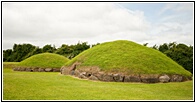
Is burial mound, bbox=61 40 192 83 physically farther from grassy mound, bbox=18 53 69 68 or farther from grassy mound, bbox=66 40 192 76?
grassy mound, bbox=18 53 69 68

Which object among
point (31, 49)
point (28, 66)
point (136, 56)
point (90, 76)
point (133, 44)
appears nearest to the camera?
point (90, 76)

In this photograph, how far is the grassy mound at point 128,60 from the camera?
19.6 m

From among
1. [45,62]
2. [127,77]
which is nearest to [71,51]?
[45,62]

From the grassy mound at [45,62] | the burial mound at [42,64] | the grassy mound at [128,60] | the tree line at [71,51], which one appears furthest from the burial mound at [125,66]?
the tree line at [71,51]

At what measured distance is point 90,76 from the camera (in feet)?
64.6

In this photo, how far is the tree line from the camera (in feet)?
124

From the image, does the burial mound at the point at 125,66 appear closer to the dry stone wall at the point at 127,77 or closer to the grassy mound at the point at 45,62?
the dry stone wall at the point at 127,77

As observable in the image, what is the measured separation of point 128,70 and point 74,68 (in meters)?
6.75

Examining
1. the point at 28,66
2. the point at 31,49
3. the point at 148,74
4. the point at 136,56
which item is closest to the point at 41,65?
the point at 28,66

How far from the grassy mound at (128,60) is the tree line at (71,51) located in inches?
627

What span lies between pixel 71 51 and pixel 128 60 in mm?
37060

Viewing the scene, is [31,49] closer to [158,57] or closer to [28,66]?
[28,66]

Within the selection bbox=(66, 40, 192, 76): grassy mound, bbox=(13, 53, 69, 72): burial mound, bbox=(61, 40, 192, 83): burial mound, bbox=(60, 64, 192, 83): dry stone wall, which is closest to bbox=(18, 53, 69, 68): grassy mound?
bbox=(13, 53, 69, 72): burial mound

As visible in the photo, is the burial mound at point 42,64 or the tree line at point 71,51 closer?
the burial mound at point 42,64
